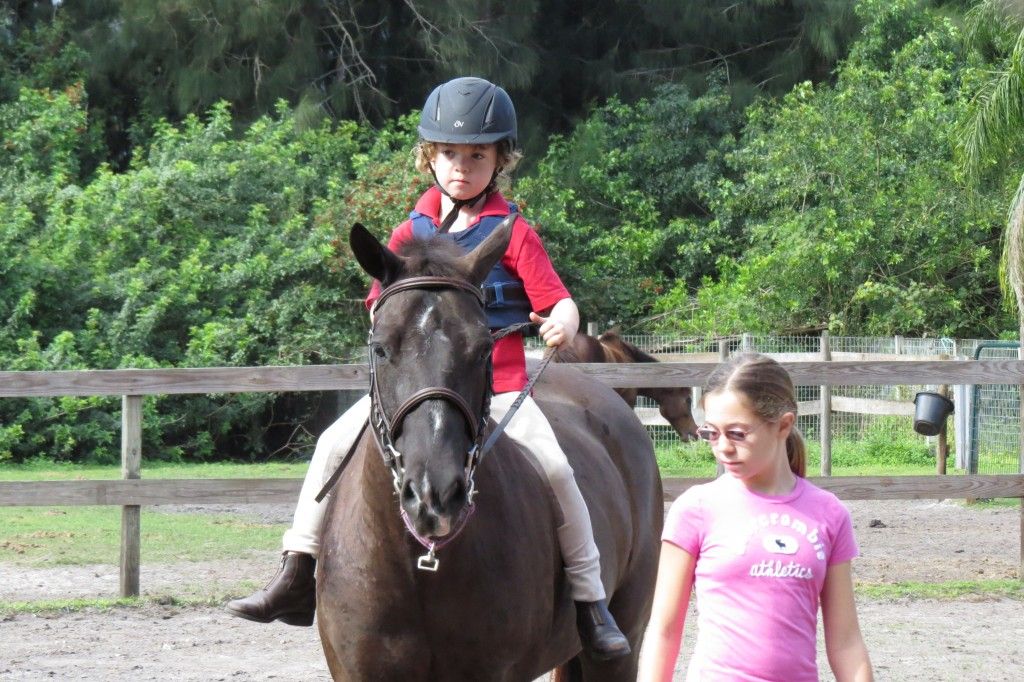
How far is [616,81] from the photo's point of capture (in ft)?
88.3

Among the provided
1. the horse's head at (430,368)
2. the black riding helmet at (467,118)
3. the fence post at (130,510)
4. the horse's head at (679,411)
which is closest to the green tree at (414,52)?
the horse's head at (679,411)

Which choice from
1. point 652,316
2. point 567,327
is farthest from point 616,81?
point 567,327

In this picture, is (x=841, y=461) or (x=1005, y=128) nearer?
(x=841, y=461)

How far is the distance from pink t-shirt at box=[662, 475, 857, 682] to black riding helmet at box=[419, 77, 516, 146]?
5.15ft

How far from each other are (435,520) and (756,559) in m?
0.73

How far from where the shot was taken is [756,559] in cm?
252

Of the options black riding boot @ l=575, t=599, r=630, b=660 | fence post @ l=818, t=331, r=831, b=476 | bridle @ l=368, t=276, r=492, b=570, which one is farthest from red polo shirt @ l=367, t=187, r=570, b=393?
fence post @ l=818, t=331, r=831, b=476

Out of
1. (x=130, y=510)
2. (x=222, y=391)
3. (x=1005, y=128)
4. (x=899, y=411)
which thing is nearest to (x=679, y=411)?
(x=899, y=411)

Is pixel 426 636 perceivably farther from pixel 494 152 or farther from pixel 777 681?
pixel 494 152

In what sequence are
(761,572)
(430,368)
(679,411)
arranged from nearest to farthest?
(761,572), (430,368), (679,411)

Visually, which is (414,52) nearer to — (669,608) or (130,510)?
(130,510)

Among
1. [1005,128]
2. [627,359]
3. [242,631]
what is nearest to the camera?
[242,631]

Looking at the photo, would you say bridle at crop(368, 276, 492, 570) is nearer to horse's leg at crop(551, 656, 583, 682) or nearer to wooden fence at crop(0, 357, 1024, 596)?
horse's leg at crop(551, 656, 583, 682)

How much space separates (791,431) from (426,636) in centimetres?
115
